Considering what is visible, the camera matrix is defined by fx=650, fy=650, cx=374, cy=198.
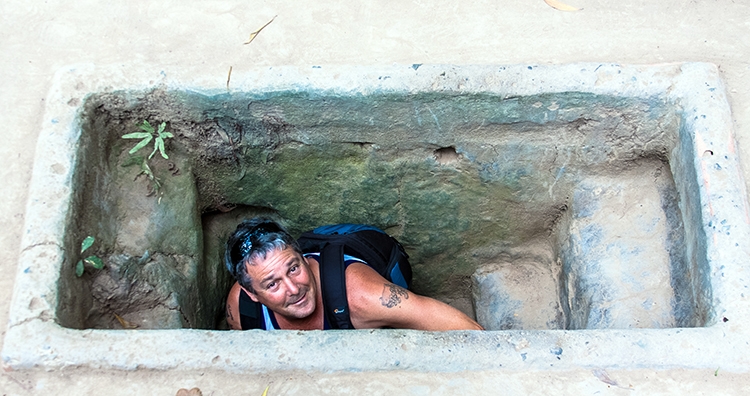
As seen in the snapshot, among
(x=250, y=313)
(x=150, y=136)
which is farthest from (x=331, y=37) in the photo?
(x=250, y=313)

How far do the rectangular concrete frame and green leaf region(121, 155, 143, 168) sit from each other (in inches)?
12.1

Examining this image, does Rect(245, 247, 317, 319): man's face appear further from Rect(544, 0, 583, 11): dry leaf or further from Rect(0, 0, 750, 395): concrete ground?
Rect(544, 0, 583, 11): dry leaf

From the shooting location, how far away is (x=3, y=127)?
240cm

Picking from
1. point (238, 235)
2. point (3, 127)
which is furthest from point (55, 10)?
point (238, 235)

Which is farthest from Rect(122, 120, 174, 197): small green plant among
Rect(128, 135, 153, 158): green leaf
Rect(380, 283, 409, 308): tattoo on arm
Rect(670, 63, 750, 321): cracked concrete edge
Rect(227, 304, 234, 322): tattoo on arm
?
Rect(670, 63, 750, 321): cracked concrete edge

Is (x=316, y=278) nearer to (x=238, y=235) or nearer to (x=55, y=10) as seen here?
(x=238, y=235)

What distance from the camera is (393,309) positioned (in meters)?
2.48

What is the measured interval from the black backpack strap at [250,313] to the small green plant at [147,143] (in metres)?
0.57

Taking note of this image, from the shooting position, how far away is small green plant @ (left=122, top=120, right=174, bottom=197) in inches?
99.0

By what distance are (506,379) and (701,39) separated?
160cm

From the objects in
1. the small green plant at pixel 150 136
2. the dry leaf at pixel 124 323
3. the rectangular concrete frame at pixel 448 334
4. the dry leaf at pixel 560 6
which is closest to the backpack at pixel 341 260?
the dry leaf at pixel 124 323

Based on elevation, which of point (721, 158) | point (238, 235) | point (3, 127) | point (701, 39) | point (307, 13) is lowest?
point (238, 235)

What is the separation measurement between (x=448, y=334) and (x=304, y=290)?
0.75m

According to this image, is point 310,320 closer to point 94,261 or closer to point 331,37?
point 94,261
